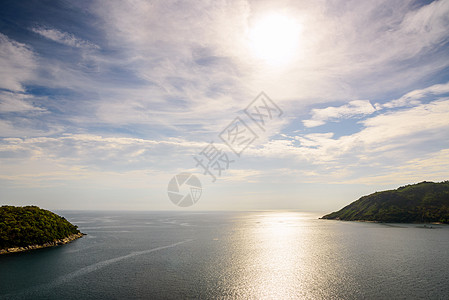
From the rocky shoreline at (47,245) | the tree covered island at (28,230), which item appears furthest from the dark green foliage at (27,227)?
the rocky shoreline at (47,245)

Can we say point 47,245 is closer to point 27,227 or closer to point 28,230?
point 28,230

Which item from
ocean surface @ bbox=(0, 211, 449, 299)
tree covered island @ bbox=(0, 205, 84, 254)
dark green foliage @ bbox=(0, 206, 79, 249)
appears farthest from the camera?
dark green foliage @ bbox=(0, 206, 79, 249)

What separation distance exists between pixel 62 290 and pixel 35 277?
15533 millimetres

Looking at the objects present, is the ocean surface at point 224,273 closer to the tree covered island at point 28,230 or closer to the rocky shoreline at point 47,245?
the rocky shoreline at point 47,245

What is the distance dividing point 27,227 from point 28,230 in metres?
1.32

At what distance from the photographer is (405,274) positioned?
65.4 metres

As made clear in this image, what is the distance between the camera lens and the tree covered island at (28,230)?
91.2m

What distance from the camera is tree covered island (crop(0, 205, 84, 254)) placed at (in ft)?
299

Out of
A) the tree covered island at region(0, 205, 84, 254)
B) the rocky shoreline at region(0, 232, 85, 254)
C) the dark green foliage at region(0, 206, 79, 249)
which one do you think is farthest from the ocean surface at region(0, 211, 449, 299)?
the dark green foliage at region(0, 206, 79, 249)

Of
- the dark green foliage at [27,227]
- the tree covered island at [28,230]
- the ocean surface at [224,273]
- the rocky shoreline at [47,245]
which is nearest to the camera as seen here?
the ocean surface at [224,273]

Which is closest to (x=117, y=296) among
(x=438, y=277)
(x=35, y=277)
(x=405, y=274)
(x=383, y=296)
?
(x=35, y=277)

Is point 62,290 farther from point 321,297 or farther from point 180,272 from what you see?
point 321,297

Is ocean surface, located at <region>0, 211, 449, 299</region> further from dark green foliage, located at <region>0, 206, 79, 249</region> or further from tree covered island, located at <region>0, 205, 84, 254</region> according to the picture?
dark green foliage, located at <region>0, 206, 79, 249</region>

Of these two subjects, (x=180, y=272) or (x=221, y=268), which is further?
(x=221, y=268)
